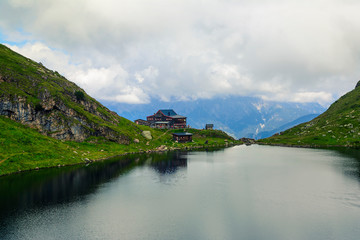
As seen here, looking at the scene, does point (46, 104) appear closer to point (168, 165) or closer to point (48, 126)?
point (48, 126)

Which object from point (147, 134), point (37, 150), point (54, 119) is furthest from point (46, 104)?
point (147, 134)

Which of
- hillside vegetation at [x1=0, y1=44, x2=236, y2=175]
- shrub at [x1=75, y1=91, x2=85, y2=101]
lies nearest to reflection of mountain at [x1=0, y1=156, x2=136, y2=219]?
hillside vegetation at [x1=0, y1=44, x2=236, y2=175]

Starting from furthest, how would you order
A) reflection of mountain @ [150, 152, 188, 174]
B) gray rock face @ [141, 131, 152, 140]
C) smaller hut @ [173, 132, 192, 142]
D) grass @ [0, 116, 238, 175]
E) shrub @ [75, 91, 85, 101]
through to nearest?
smaller hut @ [173, 132, 192, 142] → gray rock face @ [141, 131, 152, 140] → shrub @ [75, 91, 85, 101] → reflection of mountain @ [150, 152, 188, 174] → grass @ [0, 116, 238, 175]

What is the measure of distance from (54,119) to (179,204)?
97.1 meters

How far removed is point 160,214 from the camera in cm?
5322

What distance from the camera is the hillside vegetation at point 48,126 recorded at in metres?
96.5

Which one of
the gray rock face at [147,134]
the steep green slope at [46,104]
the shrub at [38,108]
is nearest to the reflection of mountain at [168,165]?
the steep green slope at [46,104]

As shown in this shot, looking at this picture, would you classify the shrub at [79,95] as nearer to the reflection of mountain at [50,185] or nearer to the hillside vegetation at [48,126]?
the hillside vegetation at [48,126]

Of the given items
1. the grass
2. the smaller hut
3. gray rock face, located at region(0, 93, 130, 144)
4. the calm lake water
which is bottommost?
the calm lake water

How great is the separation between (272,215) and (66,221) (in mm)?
42297

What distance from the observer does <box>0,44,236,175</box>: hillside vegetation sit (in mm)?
96475

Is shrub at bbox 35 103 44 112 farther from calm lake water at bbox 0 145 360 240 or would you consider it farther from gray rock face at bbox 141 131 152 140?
gray rock face at bbox 141 131 152 140

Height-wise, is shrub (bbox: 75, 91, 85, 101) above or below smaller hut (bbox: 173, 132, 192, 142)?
above

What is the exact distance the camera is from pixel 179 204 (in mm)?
59594
